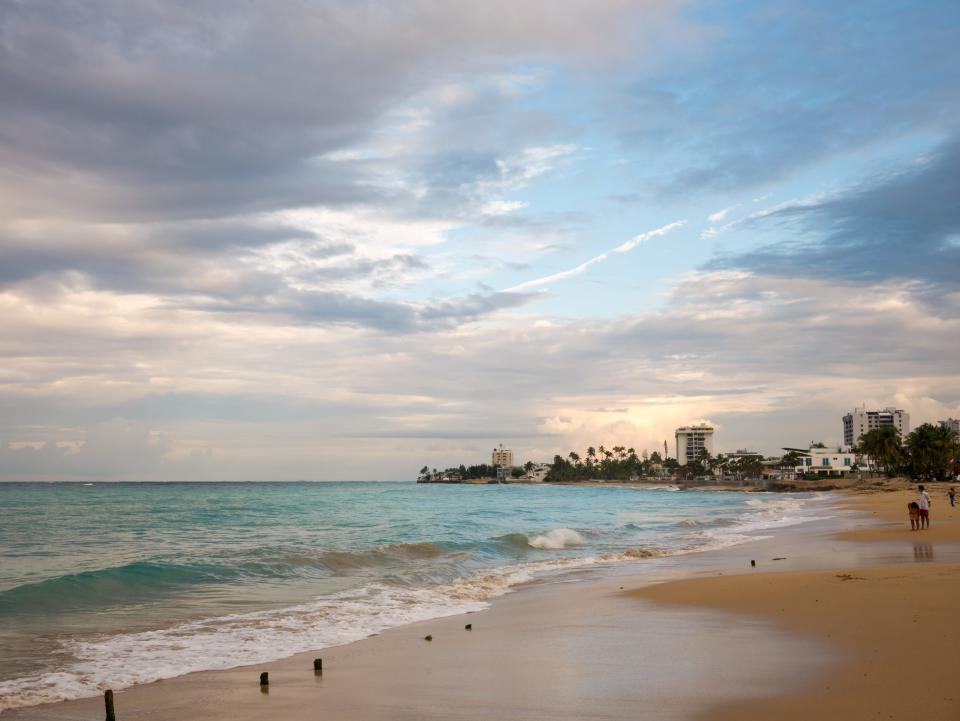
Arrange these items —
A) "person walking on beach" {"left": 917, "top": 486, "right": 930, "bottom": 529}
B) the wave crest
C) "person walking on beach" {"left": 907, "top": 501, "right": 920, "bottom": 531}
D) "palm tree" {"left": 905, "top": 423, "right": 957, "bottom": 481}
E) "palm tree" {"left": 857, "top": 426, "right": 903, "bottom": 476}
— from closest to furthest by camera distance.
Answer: "person walking on beach" {"left": 907, "top": 501, "right": 920, "bottom": 531} < "person walking on beach" {"left": 917, "top": 486, "right": 930, "bottom": 529} < the wave crest < "palm tree" {"left": 905, "top": 423, "right": 957, "bottom": 481} < "palm tree" {"left": 857, "top": 426, "right": 903, "bottom": 476}

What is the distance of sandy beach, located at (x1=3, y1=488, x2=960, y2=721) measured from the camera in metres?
7.95

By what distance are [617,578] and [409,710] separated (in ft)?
44.7

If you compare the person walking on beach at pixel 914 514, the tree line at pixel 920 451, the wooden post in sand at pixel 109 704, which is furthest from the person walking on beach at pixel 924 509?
the tree line at pixel 920 451

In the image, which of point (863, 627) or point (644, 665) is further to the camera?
point (863, 627)

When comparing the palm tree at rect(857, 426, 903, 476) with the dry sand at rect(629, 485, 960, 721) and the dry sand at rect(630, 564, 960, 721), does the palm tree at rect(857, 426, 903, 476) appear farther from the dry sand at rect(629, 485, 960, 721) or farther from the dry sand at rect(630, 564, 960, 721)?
the dry sand at rect(630, 564, 960, 721)

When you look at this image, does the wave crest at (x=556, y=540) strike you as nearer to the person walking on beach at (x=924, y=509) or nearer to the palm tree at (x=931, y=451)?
the person walking on beach at (x=924, y=509)

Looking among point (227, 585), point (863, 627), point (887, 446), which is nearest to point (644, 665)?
point (863, 627)

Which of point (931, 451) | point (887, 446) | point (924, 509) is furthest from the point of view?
point (887, 446)

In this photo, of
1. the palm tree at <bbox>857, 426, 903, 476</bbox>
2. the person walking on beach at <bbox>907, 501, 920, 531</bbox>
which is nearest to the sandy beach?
the person walking on beach at <bbox>907, 501, 920, 531</bbox>

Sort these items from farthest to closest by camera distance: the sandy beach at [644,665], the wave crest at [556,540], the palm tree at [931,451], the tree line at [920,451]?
the tree line at [920,451] → the palm tree at [931,451] → the wave crest at [556,540] → the sandy beach at [644,665]

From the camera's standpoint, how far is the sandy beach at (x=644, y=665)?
7.95 metres

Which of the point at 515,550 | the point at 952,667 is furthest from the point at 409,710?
the point at 515,550

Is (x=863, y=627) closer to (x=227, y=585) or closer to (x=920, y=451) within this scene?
(x=227, y=585)

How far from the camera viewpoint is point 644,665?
974cm
